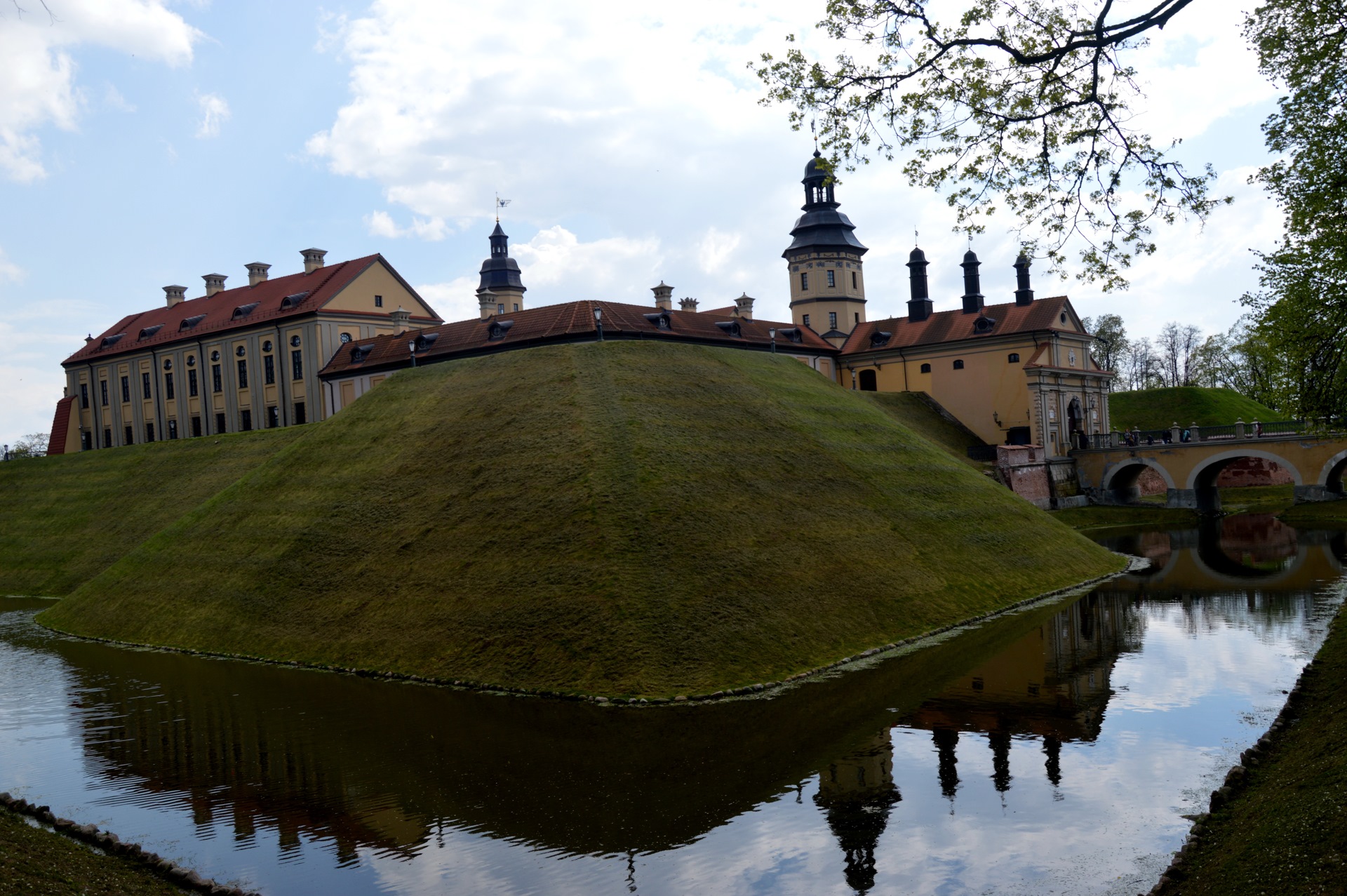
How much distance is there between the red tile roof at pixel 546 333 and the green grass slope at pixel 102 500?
9.79 meters

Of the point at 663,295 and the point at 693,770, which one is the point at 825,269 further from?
the point at 693,770

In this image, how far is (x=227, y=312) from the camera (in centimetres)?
8388

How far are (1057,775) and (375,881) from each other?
1284cm

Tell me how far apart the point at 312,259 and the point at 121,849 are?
7366 cm

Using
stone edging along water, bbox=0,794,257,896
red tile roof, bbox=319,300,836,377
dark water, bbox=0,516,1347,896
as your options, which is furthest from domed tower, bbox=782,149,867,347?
stone edging along water, bbox=0,794,257,896

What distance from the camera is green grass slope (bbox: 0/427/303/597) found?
5906 centimetres

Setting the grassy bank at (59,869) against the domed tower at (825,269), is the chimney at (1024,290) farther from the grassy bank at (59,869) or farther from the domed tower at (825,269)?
the grassy bank at (59,869)

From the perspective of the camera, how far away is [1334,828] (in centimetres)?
1270

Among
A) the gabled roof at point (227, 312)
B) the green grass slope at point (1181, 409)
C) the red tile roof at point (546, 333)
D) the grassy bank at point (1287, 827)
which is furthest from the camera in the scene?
the green grass slope at point (1181, 409)

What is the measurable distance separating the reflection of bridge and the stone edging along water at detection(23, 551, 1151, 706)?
38.8 meters

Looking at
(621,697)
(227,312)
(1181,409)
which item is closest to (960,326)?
(1181,409)

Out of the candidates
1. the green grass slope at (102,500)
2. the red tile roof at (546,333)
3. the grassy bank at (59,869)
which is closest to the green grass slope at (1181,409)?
the red tile roof at (546,333)

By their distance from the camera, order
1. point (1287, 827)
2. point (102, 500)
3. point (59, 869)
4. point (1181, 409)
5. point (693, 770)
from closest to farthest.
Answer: point (1287, 827)
point (59, 869)
point (693, 770)
point (102, 500)
point (1181, 409)

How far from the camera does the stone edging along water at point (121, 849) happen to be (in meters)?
16.0
